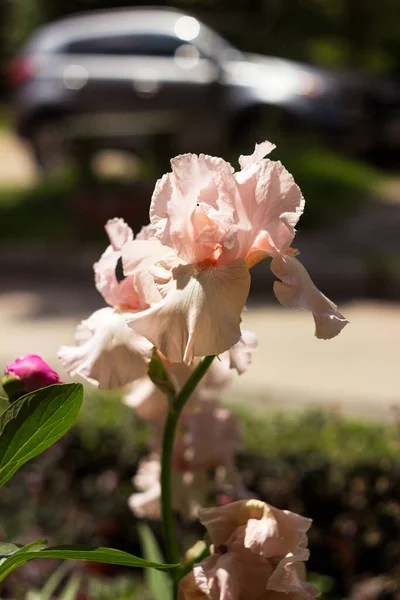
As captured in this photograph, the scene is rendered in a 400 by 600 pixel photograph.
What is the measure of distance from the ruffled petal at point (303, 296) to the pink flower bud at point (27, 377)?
11.0 inches

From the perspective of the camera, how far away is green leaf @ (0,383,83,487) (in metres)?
0.99

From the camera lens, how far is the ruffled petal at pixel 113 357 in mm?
1142

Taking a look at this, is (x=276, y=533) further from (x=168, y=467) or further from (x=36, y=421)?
(x=36, y=421)

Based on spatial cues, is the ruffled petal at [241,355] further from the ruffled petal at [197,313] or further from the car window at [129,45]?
the car window at [129,45]

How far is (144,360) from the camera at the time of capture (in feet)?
3.76

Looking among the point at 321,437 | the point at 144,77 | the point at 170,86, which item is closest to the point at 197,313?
the point at 321,437

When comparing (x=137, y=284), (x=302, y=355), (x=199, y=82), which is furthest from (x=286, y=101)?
(x=137, y=284)

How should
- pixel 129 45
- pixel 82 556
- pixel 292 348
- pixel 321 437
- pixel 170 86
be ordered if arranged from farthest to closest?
pixel 129 45 → pixel 170 86 → pixel 292 348 → pixel 321 437 → pixel 82 556

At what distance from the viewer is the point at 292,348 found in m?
6.02

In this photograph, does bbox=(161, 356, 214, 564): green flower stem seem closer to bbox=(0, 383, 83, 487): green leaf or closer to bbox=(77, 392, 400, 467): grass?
bbox=(0, 383, 83, 487): green leaf

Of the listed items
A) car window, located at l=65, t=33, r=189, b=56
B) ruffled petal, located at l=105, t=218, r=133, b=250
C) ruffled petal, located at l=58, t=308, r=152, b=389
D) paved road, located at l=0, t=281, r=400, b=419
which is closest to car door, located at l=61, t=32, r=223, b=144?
car window, located at l=65, t=33, r=189, b=56

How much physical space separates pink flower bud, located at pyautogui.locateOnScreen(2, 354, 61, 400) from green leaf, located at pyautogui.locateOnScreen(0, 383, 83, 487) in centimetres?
11

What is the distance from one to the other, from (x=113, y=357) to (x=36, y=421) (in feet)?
0.54

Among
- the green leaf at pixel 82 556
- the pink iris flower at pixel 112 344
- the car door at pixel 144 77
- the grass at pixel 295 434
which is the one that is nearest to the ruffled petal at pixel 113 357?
the pink iris flower at pixel 112 344
